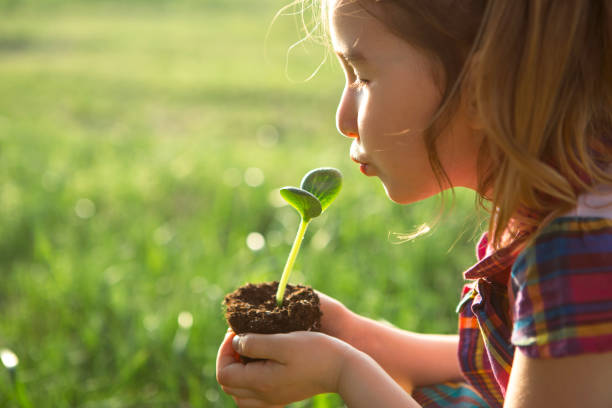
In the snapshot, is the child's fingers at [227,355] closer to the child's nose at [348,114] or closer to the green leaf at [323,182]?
the green leaf at [323,182]

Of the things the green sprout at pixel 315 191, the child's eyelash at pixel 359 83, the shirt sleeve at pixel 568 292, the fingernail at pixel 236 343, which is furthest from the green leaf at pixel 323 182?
the shirt sleeve at pixel 568 292

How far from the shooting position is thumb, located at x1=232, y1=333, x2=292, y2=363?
3.76ft

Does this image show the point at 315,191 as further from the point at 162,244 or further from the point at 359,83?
the point at 162,244

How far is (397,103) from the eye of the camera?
1099mm

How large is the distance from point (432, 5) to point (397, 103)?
0.16 meters

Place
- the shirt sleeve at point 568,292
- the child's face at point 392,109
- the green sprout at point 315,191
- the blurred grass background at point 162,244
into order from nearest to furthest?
the shirt sleeve at point 568,292, the child's face at point 392,109, the green sprout at point 315,191, the blurred grass background at point 162,244

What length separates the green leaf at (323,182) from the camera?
1.22 meters

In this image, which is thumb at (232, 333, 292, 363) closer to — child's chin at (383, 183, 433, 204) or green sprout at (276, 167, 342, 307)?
green sprout at (276, 167, 342, 307)

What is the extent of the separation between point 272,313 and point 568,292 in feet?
1.60

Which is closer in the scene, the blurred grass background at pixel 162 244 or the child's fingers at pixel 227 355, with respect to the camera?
the child's fingers at pixel 227 355

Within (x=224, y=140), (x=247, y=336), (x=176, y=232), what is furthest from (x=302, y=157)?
(x=247, y=336)

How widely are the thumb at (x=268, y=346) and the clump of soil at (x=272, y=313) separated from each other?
0.07 feet

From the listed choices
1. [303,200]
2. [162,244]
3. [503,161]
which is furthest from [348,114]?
[162,244]

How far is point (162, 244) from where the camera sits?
8.44ft
